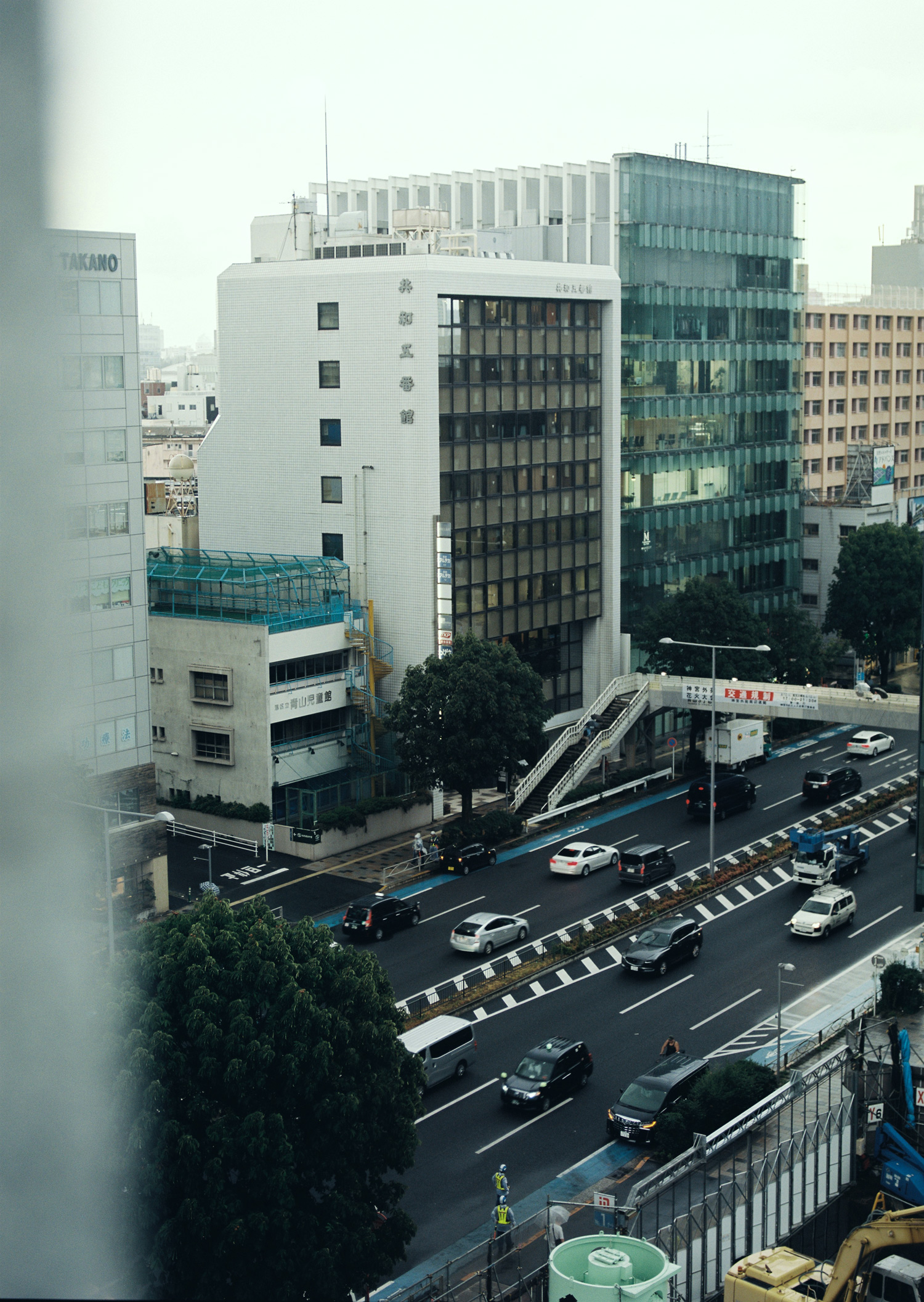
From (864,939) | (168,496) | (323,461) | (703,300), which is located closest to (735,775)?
(864,939)

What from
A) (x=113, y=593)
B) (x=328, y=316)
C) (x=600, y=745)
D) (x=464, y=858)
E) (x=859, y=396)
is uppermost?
(x=328, y=316)

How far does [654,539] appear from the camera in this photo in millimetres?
82375

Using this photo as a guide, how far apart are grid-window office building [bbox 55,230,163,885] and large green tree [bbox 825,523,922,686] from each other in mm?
55384

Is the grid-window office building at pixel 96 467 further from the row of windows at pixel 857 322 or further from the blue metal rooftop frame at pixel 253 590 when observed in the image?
the row of windows at pixel 857 322

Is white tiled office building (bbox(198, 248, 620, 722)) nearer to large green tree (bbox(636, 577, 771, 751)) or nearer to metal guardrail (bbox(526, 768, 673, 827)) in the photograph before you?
large green tree (bbox(636, 577, 771, 751))

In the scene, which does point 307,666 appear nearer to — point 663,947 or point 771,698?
point 771,698

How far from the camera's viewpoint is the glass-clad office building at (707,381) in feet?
264

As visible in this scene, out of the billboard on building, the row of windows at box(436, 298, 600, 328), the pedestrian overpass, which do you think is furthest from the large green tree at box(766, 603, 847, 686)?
the billboard on building

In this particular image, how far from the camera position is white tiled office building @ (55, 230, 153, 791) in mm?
9422

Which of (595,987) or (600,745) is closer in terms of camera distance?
(595,987)

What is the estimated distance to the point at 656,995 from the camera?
47500mm

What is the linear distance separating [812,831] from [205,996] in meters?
36.2

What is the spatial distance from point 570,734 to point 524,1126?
33.8 metres

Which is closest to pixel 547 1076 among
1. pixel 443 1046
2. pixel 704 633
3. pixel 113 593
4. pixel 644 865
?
pixel 443 1046
